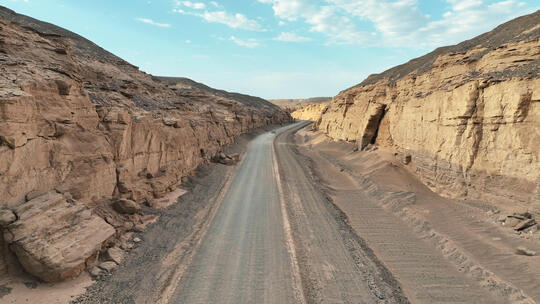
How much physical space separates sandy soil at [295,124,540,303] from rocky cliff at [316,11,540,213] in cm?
137

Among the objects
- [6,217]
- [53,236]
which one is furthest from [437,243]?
[6,217]

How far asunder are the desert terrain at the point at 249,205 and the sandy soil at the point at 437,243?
0.21 ft

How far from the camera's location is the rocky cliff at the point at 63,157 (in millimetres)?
7441

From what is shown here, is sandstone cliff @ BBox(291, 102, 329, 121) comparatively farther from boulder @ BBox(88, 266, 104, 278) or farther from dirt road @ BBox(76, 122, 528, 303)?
boulder @ BBox(88, 266, 104, 278)

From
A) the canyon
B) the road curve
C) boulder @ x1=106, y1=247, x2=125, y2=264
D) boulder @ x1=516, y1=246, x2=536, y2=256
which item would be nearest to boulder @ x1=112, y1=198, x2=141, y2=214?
boulder @ x1=106, y1=247, x2=125, y2=264

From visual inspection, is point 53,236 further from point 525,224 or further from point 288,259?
point 525,224

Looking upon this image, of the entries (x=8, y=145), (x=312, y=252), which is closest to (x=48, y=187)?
(x=8, y=145)

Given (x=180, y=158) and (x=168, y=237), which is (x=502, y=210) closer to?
(x=168, y=237)

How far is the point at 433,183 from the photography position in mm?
16609

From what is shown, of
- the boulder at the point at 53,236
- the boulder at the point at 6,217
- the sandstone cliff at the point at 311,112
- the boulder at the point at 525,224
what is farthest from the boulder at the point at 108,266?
the sandstone cliff at the point at 311,112

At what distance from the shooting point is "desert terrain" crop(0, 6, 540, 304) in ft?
25.7

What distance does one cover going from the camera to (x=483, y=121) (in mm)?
13484

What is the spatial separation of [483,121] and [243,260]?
14.0 meters

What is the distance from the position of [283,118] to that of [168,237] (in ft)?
263
